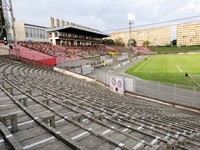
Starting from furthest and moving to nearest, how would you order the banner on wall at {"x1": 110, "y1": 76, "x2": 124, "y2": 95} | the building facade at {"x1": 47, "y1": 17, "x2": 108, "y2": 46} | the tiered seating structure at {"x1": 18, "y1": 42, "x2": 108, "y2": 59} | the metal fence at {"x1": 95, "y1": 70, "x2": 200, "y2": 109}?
the building facade at {"x1": 47, "y1": 17, "x2": 108, "y2": 46} < the tiered seating structure at {"x1": 18, "y1": 42, "x2": 108, "y2": 59} < the banner on wall at {"x1": 110, "y1": 76, "x2": 124, "y2": 95} < the metal fence at {"x1": 95, "y1": 70, "x2": 200, "y2": 109}

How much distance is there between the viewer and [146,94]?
1745 centimetres

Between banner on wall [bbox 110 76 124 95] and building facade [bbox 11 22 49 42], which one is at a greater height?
building facade [bbox 11 22 49 42]

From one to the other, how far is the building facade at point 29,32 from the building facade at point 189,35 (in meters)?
163

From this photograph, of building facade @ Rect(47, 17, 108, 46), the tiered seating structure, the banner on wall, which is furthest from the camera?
building facade @ Rect(47, 17, 108, 46)

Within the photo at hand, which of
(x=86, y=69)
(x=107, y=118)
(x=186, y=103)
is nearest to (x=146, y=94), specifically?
(x=186, y=103)

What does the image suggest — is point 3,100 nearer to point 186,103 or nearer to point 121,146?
point 121,146

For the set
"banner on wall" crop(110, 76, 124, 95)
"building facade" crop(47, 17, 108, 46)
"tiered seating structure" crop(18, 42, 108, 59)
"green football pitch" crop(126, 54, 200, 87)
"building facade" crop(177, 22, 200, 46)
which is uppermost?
"building facade" crop(177, 22, 200, 46)

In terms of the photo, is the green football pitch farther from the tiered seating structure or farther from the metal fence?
the tiered seating structure

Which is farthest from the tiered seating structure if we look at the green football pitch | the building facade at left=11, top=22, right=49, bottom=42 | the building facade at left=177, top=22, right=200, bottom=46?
the building facade at left=177, top=22, right=200, bottom=46

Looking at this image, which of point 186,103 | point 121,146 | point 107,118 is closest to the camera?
point 121,146

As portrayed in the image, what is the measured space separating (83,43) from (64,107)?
74.2 metres

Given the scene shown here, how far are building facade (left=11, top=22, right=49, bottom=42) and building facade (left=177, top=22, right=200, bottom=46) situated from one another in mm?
162899

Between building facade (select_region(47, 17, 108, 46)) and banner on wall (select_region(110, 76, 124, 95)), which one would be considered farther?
building facade (select_region(47, 17, 108, 46))

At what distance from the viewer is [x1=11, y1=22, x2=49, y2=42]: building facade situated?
6478cm
